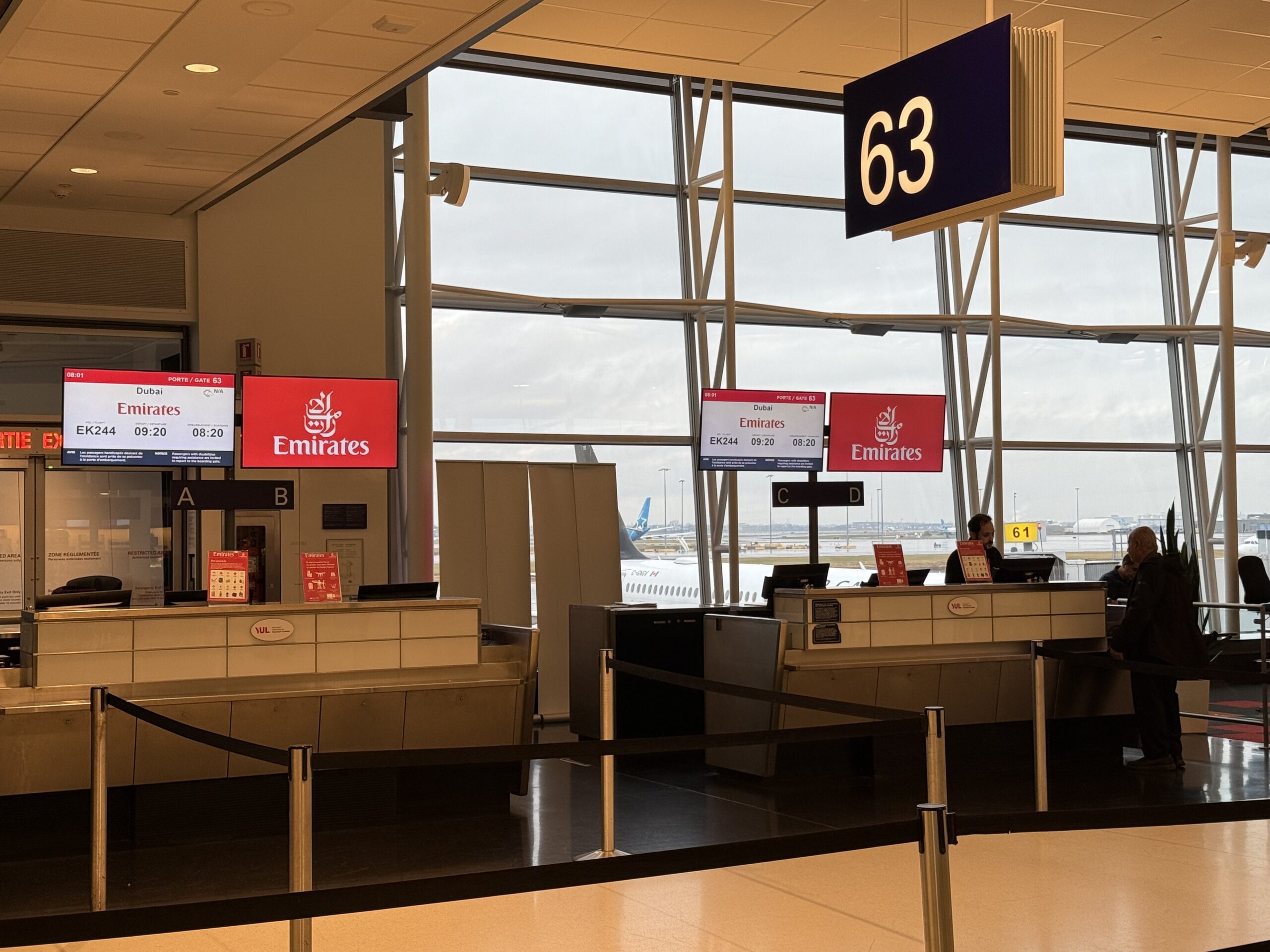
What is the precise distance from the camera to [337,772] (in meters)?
6.24

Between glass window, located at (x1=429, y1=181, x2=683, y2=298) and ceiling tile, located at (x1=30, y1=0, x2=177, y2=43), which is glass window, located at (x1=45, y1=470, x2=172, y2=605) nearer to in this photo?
glass window, located at (x1=429, y1=181, x2=683, y2=298)

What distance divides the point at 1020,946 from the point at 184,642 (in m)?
3.78

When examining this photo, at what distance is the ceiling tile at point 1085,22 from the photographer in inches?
315

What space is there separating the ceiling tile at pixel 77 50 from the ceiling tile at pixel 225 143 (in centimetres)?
120

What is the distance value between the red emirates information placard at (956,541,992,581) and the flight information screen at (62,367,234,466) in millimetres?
4571

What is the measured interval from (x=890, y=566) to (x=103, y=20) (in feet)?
16.3

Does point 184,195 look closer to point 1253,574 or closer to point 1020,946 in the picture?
point 1020,946

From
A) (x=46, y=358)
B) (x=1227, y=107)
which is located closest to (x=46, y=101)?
(x=46, y=358)

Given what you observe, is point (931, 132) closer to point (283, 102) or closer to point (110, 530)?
point (283, 102)

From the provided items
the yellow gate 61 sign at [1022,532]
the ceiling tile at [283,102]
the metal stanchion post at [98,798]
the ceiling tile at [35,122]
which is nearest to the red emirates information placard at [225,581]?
the metal stanchion post at [98,798]

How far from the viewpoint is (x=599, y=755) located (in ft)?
12.1

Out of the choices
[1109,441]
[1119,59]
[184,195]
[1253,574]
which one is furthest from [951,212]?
[1109,441]

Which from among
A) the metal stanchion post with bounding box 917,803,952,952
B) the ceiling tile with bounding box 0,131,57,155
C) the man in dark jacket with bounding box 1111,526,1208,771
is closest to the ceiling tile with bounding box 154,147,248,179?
the ceiling tile with bounding box 0,131,57,155

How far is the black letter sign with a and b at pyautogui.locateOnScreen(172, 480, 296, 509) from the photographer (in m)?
6.98
